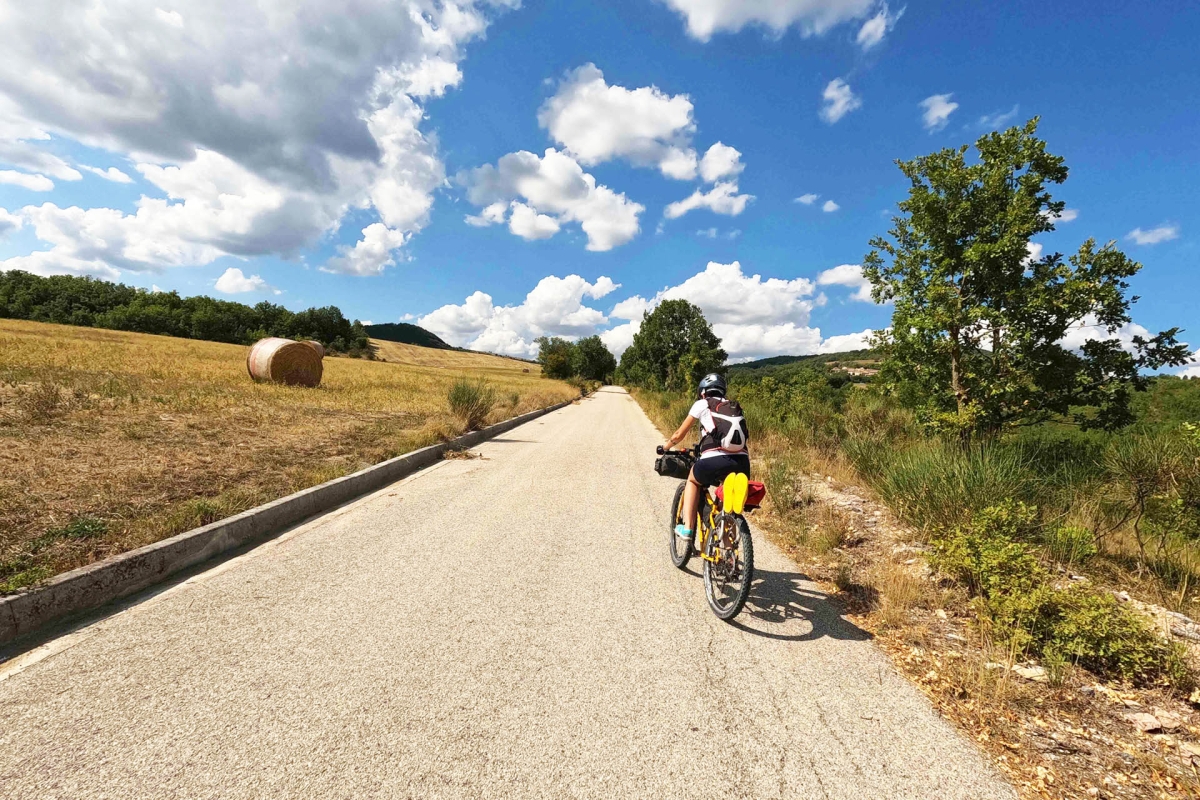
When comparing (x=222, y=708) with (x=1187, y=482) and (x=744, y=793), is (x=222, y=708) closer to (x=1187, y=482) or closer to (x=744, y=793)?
(x=744, y=793)

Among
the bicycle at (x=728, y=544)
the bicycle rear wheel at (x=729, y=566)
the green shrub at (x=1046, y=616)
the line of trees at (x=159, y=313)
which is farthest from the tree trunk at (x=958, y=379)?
the line of trees at (x=159, y=313)

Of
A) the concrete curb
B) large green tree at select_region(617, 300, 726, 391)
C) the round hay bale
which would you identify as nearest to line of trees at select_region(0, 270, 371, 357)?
large green tree at select_region(617, 300, 726, 391)

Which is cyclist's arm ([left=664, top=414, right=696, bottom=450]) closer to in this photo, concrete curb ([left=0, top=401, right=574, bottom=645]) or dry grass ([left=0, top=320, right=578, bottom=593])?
concrete curb ([left=0, top=401, right=574, bottom=645])

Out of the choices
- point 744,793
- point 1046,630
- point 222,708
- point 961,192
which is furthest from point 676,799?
point 961,192

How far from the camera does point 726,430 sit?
4.15 metres

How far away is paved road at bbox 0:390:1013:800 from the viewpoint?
209 centimetres

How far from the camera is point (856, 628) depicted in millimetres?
3680

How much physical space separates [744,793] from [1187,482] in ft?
17.0

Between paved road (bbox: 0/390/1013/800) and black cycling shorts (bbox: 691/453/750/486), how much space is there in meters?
0.95

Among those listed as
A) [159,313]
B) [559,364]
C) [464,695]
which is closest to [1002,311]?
[464,695]

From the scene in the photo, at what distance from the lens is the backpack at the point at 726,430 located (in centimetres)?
412

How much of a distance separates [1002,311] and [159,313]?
4218 inches

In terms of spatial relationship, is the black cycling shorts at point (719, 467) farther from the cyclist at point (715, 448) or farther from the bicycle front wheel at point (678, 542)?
the bicycle front wheel at point (678, 542)

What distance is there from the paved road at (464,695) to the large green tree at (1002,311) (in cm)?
586
